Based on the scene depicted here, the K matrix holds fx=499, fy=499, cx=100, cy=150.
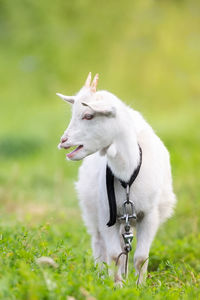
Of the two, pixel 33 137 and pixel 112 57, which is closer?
pixel 33 137

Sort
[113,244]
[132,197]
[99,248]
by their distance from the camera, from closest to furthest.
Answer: [132,197], [113,244], [99,248]

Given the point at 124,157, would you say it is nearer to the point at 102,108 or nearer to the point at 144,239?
the point at 102,108

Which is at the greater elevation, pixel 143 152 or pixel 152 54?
pixel 152 54

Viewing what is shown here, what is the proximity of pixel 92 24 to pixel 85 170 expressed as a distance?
24118 millimetres

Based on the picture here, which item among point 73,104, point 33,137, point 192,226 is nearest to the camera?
point 73,104

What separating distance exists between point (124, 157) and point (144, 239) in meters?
0.87

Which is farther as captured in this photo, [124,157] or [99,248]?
[99,248]

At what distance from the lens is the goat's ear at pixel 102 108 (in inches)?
151

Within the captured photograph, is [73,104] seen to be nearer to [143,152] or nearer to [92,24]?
[143,152]

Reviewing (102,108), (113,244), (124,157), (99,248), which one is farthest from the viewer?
(99,248)

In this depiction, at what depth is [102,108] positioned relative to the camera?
3885 mm

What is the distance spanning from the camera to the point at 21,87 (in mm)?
24125

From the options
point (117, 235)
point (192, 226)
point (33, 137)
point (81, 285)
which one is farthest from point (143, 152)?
point (33, 137)

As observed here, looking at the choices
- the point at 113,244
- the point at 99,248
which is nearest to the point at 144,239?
the point at 113,244
